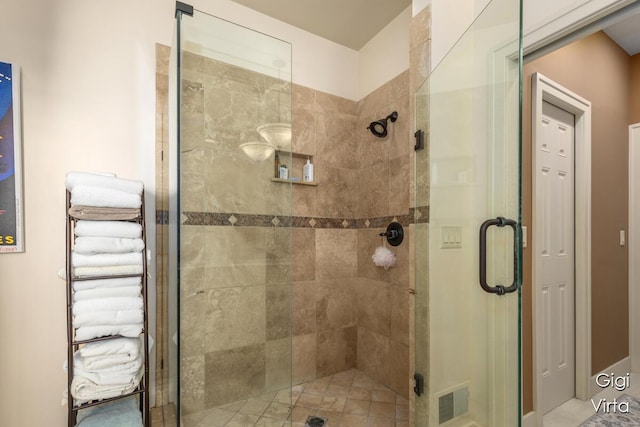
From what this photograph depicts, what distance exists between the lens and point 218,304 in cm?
149

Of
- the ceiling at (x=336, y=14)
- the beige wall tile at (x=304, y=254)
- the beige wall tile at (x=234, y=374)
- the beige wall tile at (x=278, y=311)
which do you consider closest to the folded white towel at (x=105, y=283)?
the beige wall tile at (x=234, y=374)

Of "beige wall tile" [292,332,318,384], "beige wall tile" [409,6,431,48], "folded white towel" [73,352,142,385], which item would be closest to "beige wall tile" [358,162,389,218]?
"beige wall tile" [409,6,431,48]

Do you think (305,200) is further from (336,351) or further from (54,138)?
(54,138)

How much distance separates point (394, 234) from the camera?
2340 millimetres

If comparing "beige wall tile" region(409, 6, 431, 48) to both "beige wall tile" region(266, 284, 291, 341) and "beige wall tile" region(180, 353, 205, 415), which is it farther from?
"beige wall tile" region(180, 353, 205, 415)

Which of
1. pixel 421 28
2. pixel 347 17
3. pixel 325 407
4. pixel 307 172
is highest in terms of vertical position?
pixel 347 17

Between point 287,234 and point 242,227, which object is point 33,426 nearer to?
point 242,227

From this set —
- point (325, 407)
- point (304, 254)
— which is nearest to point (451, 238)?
point (304, 254)

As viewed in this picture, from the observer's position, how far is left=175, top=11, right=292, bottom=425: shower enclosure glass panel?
4.50 ft

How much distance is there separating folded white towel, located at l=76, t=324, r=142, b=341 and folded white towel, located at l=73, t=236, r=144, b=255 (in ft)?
1.16

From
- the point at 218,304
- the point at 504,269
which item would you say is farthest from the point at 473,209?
the point at 218,304

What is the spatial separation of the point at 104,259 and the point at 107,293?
6.5 inches

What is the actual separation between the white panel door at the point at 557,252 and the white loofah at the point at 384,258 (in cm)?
96

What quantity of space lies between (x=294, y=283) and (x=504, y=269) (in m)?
1.66
